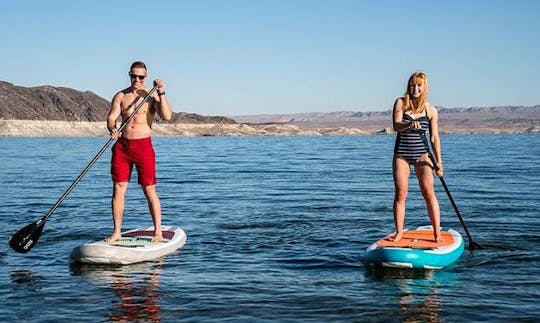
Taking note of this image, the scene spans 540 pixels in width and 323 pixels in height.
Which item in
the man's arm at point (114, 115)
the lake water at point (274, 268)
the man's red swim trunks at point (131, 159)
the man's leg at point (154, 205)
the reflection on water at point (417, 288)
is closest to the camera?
the reflection on water at point (417, 288)

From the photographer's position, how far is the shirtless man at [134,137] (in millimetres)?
9625

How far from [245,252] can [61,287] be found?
2.98m

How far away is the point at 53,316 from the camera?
689 centimetres

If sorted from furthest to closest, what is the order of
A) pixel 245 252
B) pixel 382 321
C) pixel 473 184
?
pixel 473 184, pixel 245 252, pixel 382 321

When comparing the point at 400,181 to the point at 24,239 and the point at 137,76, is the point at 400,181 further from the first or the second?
the point at 24,239

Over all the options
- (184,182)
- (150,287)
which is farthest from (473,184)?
(150,287)

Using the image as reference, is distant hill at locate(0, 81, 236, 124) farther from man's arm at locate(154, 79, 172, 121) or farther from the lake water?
man's arm at locate(154, 79, 172, 121)

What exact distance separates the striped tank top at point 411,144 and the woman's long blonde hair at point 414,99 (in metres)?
0.10

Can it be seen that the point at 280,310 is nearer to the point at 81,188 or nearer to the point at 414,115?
the point at 414,115

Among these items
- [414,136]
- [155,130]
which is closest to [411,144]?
[414,136]

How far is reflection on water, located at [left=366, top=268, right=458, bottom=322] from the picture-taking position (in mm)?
6875

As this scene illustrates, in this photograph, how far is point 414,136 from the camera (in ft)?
29.7

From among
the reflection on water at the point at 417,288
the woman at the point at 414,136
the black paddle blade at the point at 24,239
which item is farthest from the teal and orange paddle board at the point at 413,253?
the black paddle blade at the point at 24,239

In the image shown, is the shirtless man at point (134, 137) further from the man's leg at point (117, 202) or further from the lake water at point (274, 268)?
the lake water at point (274, 268)
